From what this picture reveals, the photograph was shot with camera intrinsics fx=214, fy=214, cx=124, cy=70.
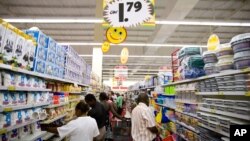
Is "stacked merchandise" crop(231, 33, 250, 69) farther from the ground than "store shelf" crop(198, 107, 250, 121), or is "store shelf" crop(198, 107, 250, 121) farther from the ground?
"stacked merchandise" crop(231, 33, 250, 69)

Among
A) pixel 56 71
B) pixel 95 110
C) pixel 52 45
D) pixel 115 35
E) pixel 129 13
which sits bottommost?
pixel 95 110

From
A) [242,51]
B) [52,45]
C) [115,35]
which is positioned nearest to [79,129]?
[52,45]

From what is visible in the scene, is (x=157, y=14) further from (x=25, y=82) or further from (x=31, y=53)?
(x=25, y=82)

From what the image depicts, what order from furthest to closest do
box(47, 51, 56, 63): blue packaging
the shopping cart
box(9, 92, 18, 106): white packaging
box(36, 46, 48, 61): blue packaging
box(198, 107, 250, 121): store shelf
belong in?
the shopping cart
box(47, 51, 56, 63): blue packaging
box(36, 46, 48, 61): blue packaging
box(9, 92, 18, 106): white packaging
box(198, 107, 250, 121): store shelf

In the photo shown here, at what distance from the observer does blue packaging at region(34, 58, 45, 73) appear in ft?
10.4

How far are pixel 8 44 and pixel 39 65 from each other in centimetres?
95

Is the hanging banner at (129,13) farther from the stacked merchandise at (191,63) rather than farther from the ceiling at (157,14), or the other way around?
the ceiling at (157,14)

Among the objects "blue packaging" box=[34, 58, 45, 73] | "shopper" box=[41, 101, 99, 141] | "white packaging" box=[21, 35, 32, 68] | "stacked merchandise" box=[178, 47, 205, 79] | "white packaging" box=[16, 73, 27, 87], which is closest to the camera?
"white packaging" box=[16, 73, 27, 87]

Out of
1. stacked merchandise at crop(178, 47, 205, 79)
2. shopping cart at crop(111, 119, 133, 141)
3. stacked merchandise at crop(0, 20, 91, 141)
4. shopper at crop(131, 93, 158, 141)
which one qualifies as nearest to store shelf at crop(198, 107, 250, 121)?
stacked merchandise at crop(178, 47, 205, 79)

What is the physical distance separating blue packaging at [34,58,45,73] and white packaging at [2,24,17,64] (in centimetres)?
70

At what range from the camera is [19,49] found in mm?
2643

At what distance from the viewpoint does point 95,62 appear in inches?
504

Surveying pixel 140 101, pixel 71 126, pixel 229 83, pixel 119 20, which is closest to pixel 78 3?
pixel 119 20

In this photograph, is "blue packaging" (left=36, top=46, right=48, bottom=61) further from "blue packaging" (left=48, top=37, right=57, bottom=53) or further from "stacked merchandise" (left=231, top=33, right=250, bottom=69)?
"stacked merchandise" (left=231, top=33, right=250, bottom=69)
